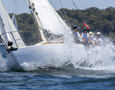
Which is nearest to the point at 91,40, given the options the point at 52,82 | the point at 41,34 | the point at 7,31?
the point at 41,34

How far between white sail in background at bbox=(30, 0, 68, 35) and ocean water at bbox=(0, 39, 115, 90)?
1.31 meters

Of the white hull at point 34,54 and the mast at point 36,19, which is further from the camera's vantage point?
the mast at point 36,19

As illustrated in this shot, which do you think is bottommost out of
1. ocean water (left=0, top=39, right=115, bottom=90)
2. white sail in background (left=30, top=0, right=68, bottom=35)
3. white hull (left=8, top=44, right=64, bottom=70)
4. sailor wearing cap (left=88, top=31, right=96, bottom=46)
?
ocean water (left=0, top=39, right=115, bottom=90)

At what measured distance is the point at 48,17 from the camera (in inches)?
469

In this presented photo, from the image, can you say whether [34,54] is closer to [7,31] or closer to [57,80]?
[7,31]

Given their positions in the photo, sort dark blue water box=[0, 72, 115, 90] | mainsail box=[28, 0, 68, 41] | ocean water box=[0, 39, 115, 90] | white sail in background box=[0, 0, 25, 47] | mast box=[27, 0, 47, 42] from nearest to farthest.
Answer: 1. dark blue water box=[0, 72, 115, 90]
2. ocean water box=[0, 39, 115, 90]
3. white sail in background box=[0, 0, 25, 47]
4. mast box=[27, 0, 47, 42]
5. mainsail box=[28, 0, 68, 41]

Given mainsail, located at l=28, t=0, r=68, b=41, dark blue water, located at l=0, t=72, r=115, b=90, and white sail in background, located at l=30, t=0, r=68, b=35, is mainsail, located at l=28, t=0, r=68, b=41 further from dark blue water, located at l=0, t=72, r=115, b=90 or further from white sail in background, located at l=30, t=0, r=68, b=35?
dark blue water, located at l=0, t=72, r=115, b=90

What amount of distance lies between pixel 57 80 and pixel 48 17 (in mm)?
4136

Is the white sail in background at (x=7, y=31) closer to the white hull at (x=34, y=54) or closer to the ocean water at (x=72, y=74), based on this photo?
the white hull at (x=34, y=54)

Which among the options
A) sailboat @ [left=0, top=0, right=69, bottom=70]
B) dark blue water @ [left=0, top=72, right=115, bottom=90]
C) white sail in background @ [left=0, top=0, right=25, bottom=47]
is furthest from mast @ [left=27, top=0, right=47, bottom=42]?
dark blue water @ [left=0, top=72, right=115, bottom=90]

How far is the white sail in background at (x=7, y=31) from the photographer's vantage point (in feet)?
32.9

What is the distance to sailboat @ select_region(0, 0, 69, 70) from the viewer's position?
9.58 metres

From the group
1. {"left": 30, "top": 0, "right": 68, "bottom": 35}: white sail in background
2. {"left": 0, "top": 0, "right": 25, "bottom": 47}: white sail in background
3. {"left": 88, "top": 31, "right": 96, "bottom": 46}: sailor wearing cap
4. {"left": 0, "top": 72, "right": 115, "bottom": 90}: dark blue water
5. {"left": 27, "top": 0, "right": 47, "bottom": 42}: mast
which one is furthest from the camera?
{"left": 30, "top": 0, "right": 68, "bottom": 35}: white sail in background

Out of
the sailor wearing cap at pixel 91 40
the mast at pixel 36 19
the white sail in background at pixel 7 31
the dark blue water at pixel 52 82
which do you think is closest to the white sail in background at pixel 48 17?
the mast at pixel 36 19
